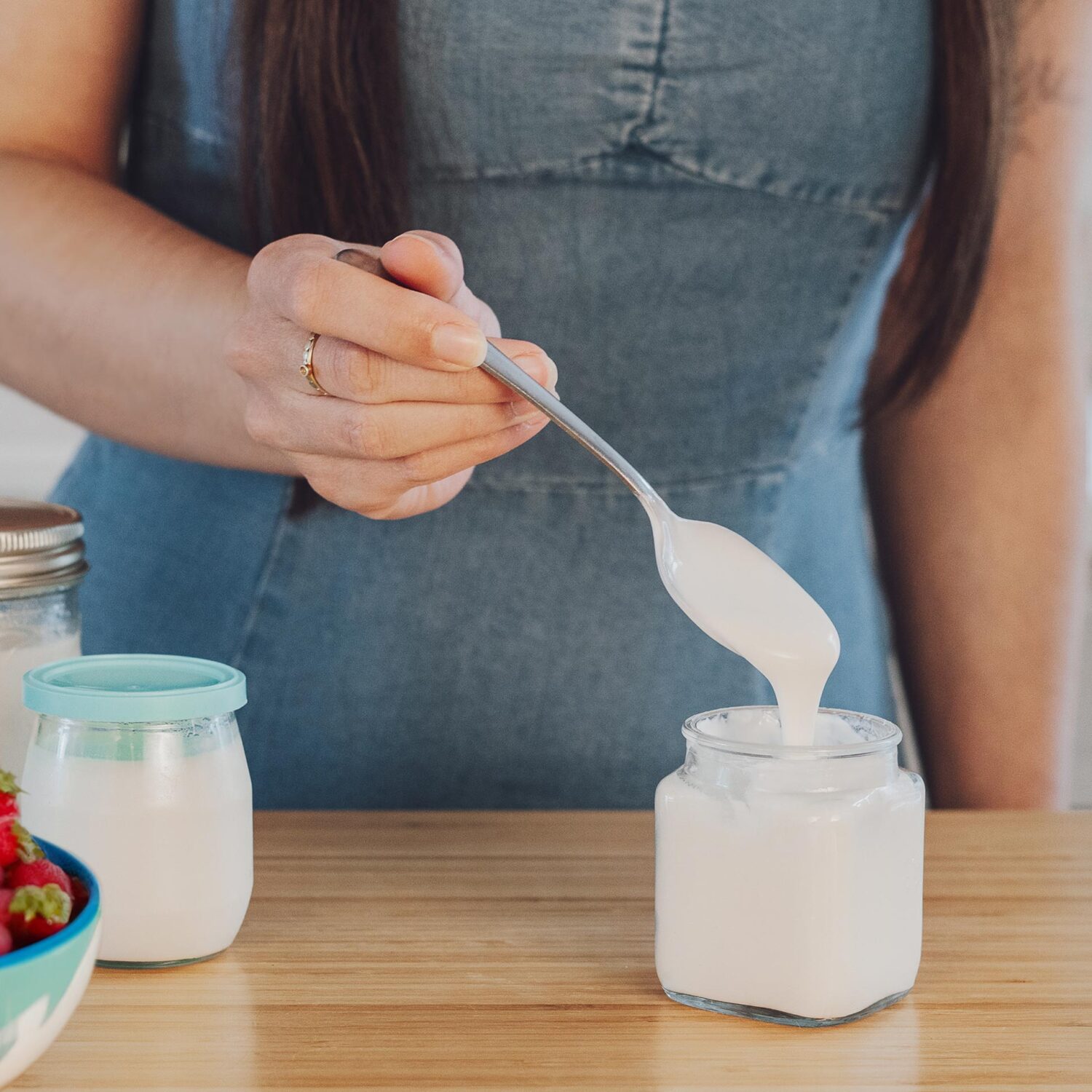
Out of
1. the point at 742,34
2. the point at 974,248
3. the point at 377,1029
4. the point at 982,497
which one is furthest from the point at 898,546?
the point at 377,1029

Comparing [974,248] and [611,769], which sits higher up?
[974,248]

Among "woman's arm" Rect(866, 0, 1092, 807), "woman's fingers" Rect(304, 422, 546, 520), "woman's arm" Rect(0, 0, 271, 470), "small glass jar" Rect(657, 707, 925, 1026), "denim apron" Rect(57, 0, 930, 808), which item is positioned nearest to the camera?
"small glass jar" Rect(657, 707, 925, 1026)

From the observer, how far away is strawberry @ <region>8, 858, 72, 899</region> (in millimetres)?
473

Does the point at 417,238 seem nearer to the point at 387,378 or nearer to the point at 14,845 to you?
the point at 387,378

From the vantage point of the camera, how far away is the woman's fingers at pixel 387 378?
0.60 meters

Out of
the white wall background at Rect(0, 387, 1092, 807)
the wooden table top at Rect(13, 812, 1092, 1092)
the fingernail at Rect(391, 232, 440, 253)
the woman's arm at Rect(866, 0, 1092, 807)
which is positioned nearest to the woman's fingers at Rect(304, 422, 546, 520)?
the fingernail at Rect(391, 232, 440, 253)

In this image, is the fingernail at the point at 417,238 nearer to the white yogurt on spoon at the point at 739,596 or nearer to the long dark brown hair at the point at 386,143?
the white yogurt on spoon at the point at 739,596

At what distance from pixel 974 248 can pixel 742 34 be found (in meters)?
0.23

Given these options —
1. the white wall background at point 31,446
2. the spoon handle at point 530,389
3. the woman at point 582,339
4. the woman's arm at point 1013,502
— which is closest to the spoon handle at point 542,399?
the spoon handle at point 530,389

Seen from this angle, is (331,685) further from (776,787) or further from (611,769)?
(776,787)

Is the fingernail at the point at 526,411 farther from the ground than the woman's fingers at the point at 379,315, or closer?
closer

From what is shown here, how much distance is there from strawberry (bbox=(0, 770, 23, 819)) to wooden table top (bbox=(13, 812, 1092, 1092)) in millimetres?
107

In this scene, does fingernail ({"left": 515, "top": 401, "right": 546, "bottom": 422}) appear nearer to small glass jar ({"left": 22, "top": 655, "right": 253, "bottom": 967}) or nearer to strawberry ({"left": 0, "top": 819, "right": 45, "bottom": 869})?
small glass jar ({"left": 22, "top": 655, "right": 253, "bottom": 967})

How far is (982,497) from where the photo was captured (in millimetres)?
1073
